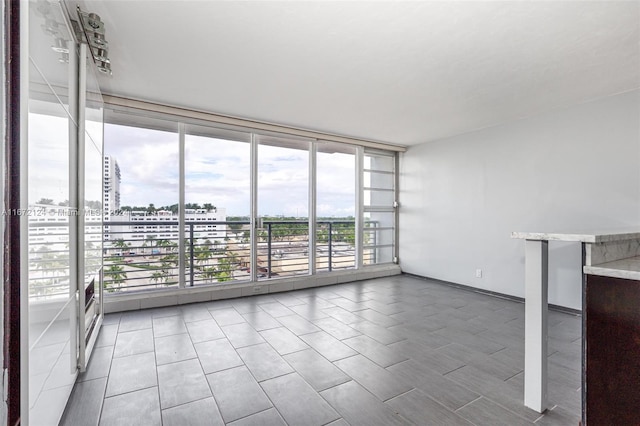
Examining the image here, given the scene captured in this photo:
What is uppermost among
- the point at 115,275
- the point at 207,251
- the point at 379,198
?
the point at 379,198

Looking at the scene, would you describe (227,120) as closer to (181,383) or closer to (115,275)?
(115,275)

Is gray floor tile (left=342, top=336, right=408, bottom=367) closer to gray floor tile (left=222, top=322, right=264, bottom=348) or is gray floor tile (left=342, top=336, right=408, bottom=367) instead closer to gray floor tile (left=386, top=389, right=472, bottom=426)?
gray floor tile (left=386, top=389, right=472, bottom=426)

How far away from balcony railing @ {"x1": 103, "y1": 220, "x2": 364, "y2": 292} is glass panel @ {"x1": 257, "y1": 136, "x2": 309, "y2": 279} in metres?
0.02

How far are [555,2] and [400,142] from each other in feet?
12.2

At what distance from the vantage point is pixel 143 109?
363 cm

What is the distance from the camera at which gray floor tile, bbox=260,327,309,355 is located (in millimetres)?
2639

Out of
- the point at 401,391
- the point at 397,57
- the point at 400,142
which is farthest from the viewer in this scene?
the point at 400,142

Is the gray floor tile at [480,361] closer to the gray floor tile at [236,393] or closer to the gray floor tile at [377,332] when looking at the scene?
the gray floor tile at [377,332]

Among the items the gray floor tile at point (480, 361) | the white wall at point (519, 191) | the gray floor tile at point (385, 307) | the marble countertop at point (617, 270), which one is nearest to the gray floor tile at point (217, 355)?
the gray floor tile at point (480, 361)

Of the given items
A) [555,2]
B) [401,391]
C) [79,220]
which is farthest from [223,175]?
[555,2]

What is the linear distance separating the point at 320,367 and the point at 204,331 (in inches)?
52.7

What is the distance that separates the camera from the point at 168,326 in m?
3.15

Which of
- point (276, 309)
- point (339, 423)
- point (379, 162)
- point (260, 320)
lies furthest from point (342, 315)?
point (379, 162)

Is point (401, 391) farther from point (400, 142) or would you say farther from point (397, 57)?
point (400, 142)
